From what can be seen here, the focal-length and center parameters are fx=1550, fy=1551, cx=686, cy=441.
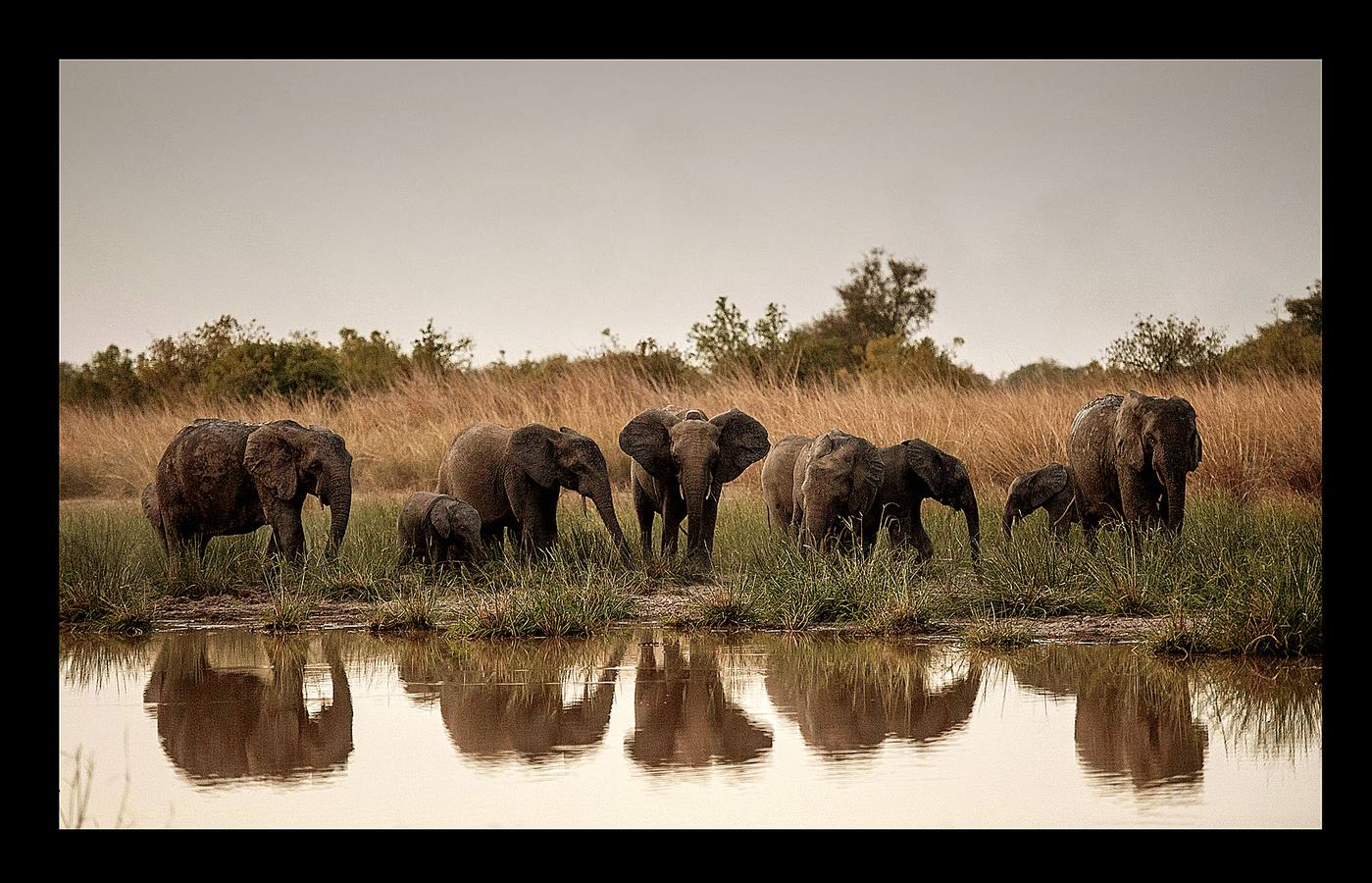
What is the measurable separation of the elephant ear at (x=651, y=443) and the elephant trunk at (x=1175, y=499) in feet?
13.6

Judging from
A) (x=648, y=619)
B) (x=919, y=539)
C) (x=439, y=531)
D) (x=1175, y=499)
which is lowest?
(x=648, y=619)

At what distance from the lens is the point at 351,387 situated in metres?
29.9

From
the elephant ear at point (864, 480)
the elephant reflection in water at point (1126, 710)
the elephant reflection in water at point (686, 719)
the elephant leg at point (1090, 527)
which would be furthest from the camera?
the elephant leg at point (1090, 527)

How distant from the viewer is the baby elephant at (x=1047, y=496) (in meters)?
13.8

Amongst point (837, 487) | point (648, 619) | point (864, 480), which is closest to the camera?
point (648, 619)

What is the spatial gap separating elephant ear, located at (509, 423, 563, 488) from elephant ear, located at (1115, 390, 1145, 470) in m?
4.76

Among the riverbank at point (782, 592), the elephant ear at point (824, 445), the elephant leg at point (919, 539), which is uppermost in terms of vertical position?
the elephant ear at point (824, 445)

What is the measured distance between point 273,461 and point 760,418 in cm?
1060

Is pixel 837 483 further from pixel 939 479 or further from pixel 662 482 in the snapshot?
pixel 662 482

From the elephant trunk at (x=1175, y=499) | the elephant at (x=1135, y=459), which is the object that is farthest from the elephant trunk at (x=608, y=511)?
the elephant trunk at (x=1175, y=499)

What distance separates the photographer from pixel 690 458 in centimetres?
1277

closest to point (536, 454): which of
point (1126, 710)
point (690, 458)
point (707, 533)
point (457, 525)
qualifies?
point (457, 525)

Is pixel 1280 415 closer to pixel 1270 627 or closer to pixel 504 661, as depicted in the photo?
pixel 1270 627

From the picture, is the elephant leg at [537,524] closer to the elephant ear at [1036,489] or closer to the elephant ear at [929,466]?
the elephant ear at [929,466]
